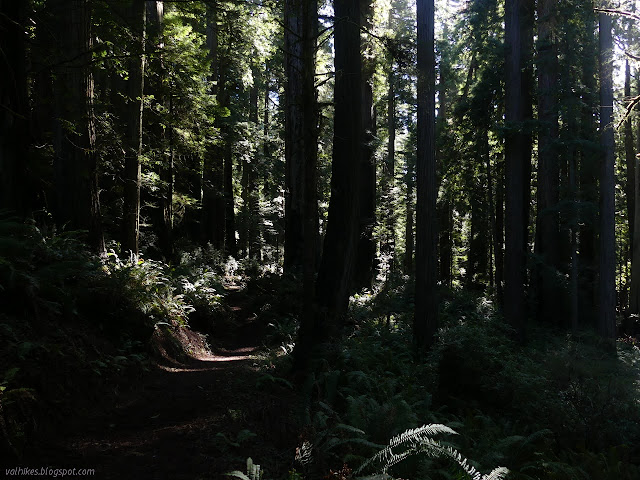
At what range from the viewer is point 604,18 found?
1263 centimetres

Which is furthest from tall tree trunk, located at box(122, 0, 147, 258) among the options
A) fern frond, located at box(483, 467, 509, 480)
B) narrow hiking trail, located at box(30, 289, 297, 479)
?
fern frond, located at box(483, 467, 509, 480)

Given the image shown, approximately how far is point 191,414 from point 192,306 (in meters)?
5.84

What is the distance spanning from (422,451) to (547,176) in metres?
14.7

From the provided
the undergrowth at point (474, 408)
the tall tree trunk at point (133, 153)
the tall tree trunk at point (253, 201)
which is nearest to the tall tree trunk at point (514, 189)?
the undergrowth at point (474, 408)

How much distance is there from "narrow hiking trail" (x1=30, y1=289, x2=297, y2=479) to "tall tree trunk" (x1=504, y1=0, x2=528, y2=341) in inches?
383

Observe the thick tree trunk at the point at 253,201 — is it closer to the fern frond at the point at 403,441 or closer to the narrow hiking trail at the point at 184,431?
the narrow hiking trail at the point at 184,431

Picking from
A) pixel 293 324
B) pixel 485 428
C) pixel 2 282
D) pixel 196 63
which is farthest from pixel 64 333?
pixel 196 63

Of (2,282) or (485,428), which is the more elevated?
(2,282)

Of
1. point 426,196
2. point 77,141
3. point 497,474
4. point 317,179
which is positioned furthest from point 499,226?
point 497,474

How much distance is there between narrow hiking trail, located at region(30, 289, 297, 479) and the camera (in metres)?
3.72

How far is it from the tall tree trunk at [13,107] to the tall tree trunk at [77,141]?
204 centimetres

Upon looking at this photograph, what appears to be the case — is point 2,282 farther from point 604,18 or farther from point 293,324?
point 604,18

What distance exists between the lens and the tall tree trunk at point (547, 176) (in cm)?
1454

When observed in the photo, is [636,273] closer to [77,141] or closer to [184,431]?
[184,431]
